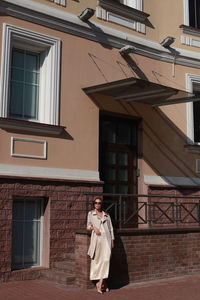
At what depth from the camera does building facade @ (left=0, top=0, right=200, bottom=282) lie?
31.6 ft

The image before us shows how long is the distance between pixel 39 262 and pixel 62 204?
4.18ft

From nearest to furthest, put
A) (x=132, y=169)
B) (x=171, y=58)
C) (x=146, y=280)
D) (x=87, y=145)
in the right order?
1. (x=146, y=280)
2. (x=87, y=145)
3. (x=132, y=169)
4. (x=171, y=58)

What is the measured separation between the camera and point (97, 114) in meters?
11.0

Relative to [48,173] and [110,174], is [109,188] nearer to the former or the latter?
[110,174]

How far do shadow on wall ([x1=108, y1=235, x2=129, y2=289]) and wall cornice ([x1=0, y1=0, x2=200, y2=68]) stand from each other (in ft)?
15.5

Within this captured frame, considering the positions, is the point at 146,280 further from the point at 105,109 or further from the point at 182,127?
the point at 182,127

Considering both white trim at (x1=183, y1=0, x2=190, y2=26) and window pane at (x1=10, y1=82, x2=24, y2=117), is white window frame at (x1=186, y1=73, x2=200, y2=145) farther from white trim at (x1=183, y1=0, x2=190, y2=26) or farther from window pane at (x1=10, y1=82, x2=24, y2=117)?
window pane at (x1=10, y1=82, x2=24, y2=117)

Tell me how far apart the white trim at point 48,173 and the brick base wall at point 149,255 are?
1.63m

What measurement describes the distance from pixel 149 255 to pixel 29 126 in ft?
11.6

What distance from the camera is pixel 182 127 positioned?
42.2ft

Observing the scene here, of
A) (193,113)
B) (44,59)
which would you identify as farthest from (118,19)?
(193,113)

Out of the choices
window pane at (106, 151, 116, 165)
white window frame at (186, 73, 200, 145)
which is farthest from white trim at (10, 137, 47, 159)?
white window frame at (186, 73, 200, 145)

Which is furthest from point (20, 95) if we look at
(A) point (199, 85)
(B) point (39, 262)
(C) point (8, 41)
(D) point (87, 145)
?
(A) point (199, 85)

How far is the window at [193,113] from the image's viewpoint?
13.0m
